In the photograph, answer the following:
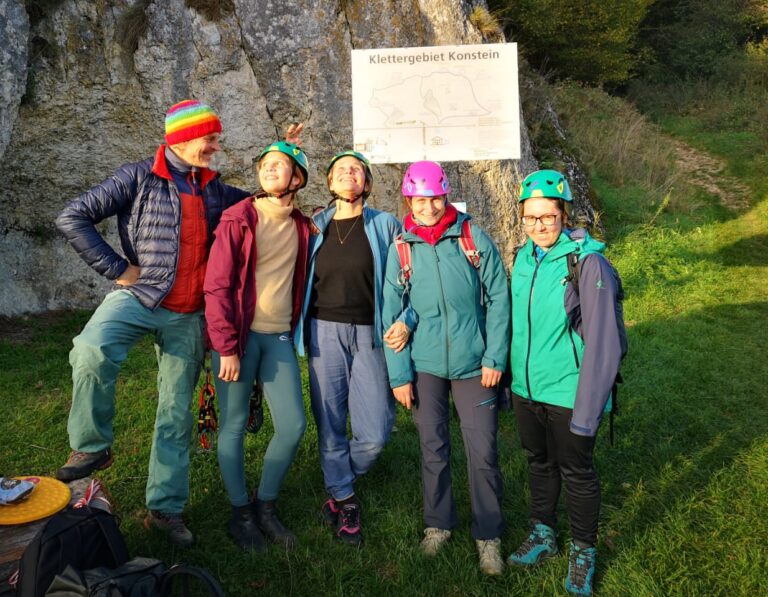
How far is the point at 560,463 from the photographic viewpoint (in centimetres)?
316

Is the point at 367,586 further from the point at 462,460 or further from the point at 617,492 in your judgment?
the point at 617,492

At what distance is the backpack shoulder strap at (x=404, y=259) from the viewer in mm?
3312

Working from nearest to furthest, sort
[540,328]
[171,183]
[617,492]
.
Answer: [540,328]
[171,183]
[617,492]

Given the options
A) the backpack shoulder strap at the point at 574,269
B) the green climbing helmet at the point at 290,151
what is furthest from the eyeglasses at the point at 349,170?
the backpack shoulder strap at the point at 574,269

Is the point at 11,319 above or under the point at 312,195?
under

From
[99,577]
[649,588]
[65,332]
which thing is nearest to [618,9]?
[65,332]

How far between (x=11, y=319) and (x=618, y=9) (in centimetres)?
1645

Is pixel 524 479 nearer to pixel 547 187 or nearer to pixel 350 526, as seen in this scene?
pixel 350 526

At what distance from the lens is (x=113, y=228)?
8125mm

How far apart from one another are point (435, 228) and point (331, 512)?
6.04 ft

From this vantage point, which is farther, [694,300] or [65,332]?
[694,300]

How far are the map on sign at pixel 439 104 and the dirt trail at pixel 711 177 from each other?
30.0 ft

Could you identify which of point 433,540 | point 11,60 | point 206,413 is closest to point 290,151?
point 206,413

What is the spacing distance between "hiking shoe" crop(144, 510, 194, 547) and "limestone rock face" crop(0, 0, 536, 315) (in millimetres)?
5114
